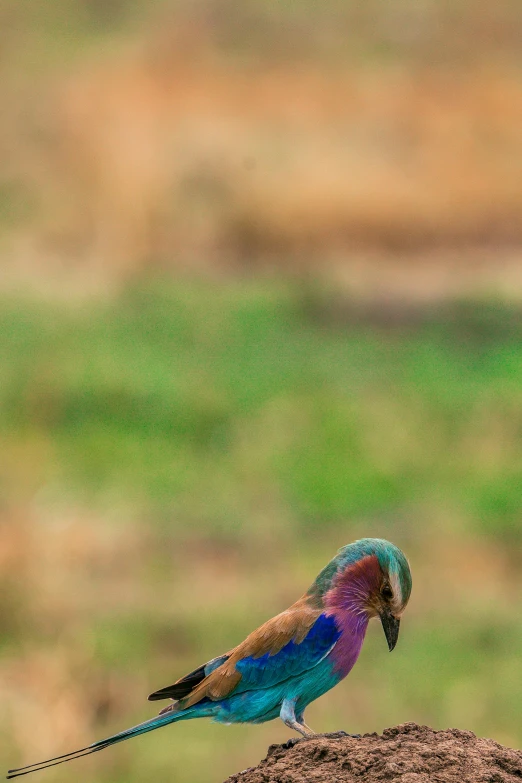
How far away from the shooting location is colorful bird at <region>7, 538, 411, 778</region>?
7004 mm

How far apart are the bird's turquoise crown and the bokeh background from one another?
6951 mm

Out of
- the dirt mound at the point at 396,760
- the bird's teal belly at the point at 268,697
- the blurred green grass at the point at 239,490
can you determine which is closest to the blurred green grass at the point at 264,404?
the blurred green grass at the point at 239,490

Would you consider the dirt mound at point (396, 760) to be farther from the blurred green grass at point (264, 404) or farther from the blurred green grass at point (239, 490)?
the blurred green grass at point (264, 404)

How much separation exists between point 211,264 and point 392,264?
317cm

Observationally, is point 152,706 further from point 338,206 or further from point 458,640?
point 338,206

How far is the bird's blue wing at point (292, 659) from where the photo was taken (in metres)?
7.08

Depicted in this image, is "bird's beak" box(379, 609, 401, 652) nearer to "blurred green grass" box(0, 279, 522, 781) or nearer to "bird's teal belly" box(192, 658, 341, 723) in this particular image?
"bird's teal belly" box(192, 658, 341, 723)

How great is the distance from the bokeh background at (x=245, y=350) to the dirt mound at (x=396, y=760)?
7.43m

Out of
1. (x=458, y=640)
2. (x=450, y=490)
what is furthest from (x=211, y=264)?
(x=458, y=640)

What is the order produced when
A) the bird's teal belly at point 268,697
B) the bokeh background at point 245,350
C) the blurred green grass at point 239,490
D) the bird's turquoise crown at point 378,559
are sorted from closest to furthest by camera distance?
the bird's turquoise crown at point 378,559 < the bird's teal belly at point 268,697 < the blurred green grass at point 239,490 < the bokeh background at point 245,350

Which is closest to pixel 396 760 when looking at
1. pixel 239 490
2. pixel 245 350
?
pixel 239 490

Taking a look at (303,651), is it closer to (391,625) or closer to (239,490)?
(391,625)

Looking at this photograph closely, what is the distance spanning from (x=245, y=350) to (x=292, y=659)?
20834 millimetres

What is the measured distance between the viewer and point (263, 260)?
3462 cm
